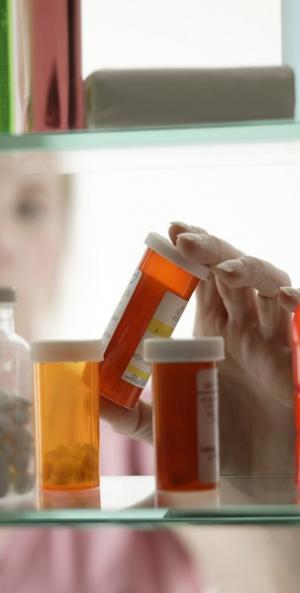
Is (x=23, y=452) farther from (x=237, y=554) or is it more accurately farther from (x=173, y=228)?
(x=237, y=554)

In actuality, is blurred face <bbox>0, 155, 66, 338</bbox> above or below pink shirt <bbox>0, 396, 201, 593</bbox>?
above

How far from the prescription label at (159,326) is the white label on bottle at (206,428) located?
0.07m

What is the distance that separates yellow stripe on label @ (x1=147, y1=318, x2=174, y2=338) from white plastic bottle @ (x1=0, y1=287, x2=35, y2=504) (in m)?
0.10

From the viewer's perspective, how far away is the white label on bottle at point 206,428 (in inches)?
22.0

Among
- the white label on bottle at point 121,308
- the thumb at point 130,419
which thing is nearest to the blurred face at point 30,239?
the thumb at point 130,419

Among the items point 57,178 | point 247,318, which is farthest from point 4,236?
point 247,318

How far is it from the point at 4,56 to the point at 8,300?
0.19m

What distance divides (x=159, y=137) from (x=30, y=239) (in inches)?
32.8

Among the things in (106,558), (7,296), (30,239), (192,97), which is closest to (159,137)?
(192,97)

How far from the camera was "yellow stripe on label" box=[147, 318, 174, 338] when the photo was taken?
62cm

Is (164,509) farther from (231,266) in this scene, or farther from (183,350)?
(231,266)

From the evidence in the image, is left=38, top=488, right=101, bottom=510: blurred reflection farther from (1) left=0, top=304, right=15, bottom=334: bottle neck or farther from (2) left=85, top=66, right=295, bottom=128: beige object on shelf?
(2) left=85, top=66, right=295, bottom=128: beige object on shelf

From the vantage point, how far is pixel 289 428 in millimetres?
756

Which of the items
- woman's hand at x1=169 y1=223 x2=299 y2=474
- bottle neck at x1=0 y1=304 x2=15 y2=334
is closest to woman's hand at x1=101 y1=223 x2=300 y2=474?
woman's hand at x1=169 y1=223 x2=299 y2=474
